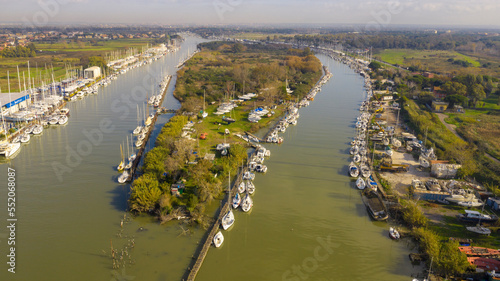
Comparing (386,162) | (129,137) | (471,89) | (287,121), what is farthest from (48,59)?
(471,89)

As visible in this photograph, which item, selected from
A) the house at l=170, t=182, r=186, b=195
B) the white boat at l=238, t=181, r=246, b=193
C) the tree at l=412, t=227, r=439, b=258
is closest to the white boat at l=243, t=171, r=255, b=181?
the white boat at l=238, t=181, r=246, b=193

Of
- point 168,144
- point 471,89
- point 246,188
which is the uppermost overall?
point 471,89

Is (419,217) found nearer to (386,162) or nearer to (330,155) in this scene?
(386,162)

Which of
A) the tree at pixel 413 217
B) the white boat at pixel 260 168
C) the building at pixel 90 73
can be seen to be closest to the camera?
the tree at pixel 413 217

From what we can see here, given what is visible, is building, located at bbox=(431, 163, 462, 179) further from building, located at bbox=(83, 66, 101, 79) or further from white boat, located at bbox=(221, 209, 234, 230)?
building, located at bbox=(83, 66, 101, 79)

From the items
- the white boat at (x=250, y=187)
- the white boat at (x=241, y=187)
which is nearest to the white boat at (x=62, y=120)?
the white boat at (x=241, y=187)

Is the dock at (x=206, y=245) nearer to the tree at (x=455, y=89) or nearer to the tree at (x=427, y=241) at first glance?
the tree at (x=427, y=241)
